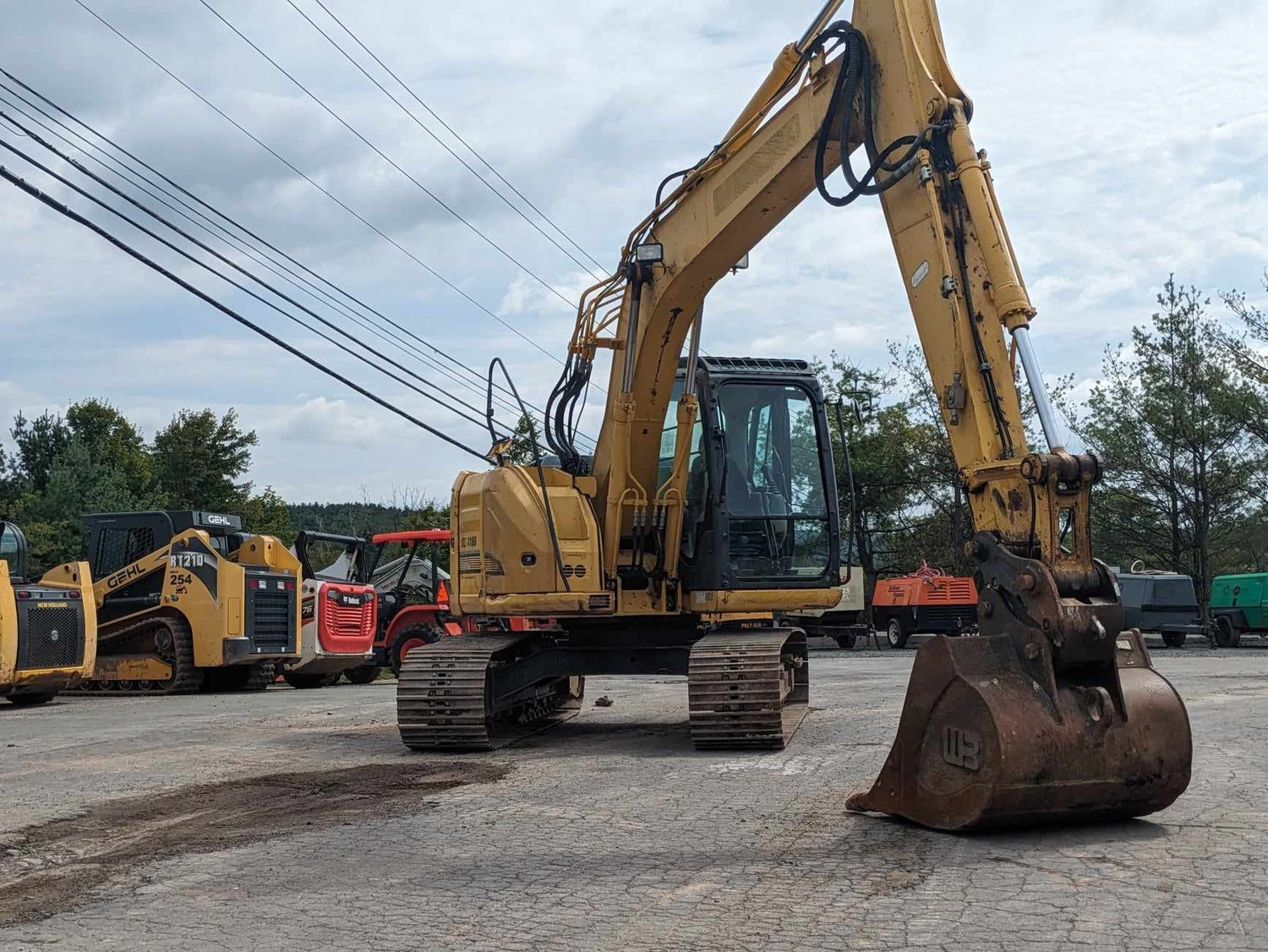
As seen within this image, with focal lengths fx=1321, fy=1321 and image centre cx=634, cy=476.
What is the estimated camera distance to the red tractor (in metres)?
21.5

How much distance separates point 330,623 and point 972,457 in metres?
15.3

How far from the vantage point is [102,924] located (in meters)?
4.84

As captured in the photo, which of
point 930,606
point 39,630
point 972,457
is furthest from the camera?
point 930,606

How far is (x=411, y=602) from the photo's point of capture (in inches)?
917

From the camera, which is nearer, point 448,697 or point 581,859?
point 581,859

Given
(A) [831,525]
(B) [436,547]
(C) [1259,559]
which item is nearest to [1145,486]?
(C) [1259,559]

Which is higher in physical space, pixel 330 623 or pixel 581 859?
pixel 330 623

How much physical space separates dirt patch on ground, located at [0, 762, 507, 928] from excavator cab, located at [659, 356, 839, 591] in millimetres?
2666

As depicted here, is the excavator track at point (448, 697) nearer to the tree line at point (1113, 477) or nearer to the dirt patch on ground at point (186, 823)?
the dirt patch on ground at point (186, 823)

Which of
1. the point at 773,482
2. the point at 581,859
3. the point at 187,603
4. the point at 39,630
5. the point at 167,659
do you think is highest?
the point at 773,482

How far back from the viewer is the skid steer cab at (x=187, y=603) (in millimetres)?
18969

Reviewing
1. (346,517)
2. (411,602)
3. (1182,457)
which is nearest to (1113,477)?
(1182,457)

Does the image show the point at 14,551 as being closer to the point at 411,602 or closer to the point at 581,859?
the point at 411,602

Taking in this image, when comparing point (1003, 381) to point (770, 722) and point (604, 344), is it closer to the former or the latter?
point (770, 722)
